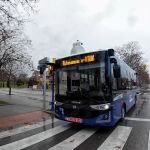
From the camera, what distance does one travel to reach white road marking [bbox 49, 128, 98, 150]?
20.9 feet

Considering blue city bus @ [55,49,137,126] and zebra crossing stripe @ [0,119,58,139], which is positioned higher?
blue city bus @ [55,49,137,126]

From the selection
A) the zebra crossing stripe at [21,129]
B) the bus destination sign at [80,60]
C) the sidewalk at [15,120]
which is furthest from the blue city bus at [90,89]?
the sidewalk at [15,120]

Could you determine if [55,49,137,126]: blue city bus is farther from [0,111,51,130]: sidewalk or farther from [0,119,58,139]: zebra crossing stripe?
[0,111,51,130]: sidewalk

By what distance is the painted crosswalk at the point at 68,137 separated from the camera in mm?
6438

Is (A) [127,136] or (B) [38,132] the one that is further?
Result: (B) [38,132]

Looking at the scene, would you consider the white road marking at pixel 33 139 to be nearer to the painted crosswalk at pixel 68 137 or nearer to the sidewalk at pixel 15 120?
the painted crosswalk at pixel 68 137

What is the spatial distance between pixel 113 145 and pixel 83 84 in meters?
2.41

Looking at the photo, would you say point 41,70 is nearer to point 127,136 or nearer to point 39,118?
point 39,118

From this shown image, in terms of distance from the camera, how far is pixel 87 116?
7887 millimetres

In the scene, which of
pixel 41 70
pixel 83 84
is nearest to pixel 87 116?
pixel 83 84

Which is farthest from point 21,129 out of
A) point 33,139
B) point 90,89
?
point 90,89

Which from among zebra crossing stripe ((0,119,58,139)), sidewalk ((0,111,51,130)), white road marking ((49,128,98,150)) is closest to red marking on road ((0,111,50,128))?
sidewalk ((0,111,51,130))

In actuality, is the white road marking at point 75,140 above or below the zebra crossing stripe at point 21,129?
below

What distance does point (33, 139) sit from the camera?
7.23m
